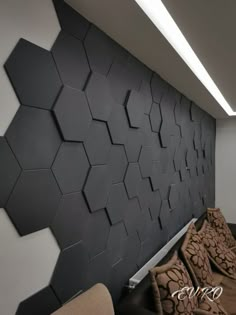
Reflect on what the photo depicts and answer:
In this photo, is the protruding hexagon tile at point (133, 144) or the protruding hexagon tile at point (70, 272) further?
the protruding hexagon tile at point (133, 144)

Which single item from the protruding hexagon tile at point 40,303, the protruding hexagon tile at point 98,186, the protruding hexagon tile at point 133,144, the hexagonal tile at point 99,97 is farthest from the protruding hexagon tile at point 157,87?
the protruding hexagon tile at point 40,303

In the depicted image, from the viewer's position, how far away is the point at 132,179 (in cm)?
181

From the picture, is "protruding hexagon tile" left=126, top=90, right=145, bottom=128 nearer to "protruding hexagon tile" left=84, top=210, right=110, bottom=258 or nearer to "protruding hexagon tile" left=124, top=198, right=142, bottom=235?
"protruding hexagon tile" left=124, top=198, right=142, bottom=235

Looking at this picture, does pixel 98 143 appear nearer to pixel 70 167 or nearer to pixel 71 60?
pixel 70 167

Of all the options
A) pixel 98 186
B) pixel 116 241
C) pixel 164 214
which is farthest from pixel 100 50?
pixel 164 214

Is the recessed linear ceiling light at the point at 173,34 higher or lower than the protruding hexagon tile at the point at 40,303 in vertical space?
higher

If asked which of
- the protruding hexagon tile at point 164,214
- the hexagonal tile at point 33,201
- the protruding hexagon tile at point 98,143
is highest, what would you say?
the protruding hexagon tile at point 98,143

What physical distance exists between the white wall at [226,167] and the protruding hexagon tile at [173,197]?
2202 mm

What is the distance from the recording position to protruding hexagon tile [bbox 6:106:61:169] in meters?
0.96

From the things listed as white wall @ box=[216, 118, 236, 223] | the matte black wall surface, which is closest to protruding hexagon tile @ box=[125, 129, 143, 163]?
the matte black wall surface

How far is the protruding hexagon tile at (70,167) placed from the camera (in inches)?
45.9

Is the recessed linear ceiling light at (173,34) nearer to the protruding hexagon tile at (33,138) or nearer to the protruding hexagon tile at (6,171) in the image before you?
the protruding hexagon tile at (33,138)

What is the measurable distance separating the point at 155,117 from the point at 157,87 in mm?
274

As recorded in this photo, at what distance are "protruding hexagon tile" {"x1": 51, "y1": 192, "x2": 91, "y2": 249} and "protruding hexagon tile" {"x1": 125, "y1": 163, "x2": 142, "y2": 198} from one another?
1.52 ft
